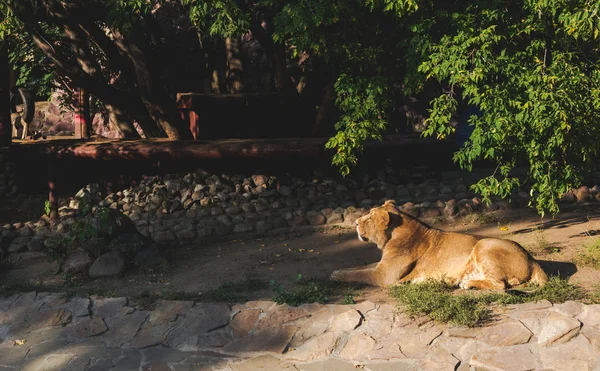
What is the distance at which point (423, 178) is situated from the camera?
599 inches

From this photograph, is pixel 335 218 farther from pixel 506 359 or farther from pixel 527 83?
pixel 506 359

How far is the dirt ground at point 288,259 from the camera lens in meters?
8.22

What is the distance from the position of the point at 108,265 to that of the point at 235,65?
25.2 feet

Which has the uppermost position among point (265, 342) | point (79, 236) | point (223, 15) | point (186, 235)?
point (223, 15)

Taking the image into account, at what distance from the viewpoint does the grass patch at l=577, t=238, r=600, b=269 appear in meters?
7.95

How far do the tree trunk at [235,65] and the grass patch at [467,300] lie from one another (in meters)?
9.50

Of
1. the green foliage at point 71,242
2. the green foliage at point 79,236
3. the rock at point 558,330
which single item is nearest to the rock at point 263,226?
the green foliage at point 79,236

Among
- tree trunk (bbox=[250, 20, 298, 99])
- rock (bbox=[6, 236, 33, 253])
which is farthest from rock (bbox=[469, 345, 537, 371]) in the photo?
tree trunk (bbox=[250, 20, 298, 99])

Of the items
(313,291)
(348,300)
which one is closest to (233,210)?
(313,291)

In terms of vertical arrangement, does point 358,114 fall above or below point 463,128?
above

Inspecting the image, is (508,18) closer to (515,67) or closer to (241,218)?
(515,67)

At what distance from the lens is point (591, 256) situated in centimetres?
812

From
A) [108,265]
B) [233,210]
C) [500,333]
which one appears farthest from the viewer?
[233,210]

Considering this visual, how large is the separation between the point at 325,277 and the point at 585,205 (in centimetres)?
593
